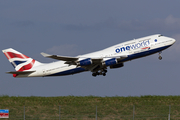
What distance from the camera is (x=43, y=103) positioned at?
111 ft

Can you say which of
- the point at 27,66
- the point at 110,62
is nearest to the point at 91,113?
the point at 110,62

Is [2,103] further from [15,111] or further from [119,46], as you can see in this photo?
[119,46]

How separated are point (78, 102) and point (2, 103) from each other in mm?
9488

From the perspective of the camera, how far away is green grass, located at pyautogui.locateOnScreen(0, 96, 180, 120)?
26703mm

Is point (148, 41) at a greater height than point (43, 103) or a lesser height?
greater

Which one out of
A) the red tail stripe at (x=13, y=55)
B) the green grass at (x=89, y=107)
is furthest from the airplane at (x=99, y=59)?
the green grass at (x=89, y=107)

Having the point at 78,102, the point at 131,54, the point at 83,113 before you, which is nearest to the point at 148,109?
the point at 83,113

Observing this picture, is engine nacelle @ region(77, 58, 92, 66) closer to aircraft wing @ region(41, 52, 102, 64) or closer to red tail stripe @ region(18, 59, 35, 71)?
aircraft wing @ region(41, 52, 102, 64)

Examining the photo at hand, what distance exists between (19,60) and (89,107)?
1097 inches

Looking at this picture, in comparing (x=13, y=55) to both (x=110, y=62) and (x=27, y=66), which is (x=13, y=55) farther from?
(x=110, y=62)

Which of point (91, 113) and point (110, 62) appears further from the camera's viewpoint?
point (110, 62)

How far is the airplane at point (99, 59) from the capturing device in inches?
1692

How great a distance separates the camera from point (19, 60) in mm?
51438

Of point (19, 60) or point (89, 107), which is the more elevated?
point (19, 60)
